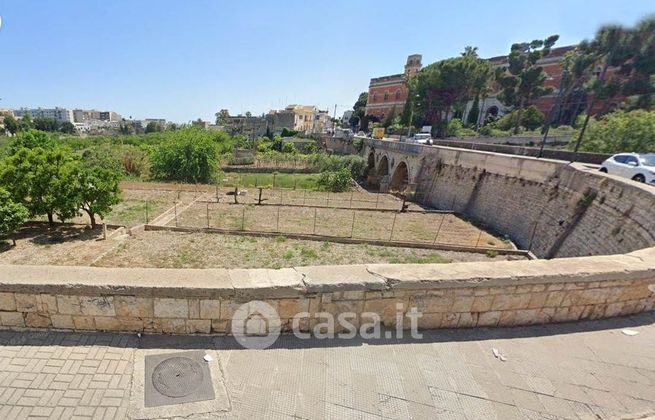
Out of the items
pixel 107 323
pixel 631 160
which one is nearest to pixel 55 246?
pixel 107 323

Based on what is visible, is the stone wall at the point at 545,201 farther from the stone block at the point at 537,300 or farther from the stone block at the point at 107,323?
the stone block at the point at 107,323

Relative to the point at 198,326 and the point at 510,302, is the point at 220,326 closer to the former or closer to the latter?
the point at 198,326

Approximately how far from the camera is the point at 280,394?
92.4 inches

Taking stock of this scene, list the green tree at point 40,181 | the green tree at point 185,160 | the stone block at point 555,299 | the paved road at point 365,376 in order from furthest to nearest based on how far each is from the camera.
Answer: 1. the green tree at point 185,160
2. the green tree at point 40,181
3. the stone block at point 555,299
4. the paved road at point 365,376

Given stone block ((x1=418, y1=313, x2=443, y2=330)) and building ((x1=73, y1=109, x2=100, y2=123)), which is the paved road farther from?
building ((x1=73, y1=109, x2=100, y2=123))

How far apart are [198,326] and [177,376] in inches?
18.8

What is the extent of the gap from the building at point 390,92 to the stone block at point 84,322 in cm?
6626

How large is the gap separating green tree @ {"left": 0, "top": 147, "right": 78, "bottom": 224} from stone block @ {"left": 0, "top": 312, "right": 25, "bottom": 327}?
1171 cm

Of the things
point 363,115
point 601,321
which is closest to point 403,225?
point 601,321

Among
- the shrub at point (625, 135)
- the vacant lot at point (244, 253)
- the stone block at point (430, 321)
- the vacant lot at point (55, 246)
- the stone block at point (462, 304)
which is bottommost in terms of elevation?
the vacant lot at point (55, 246)

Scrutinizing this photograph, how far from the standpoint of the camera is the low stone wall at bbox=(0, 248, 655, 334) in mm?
2717

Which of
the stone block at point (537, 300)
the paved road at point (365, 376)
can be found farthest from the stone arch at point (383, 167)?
the paved road at point (365, 376)

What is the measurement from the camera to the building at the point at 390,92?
6400cm

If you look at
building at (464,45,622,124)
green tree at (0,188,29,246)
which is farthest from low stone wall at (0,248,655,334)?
building at (464,45,622,124)
